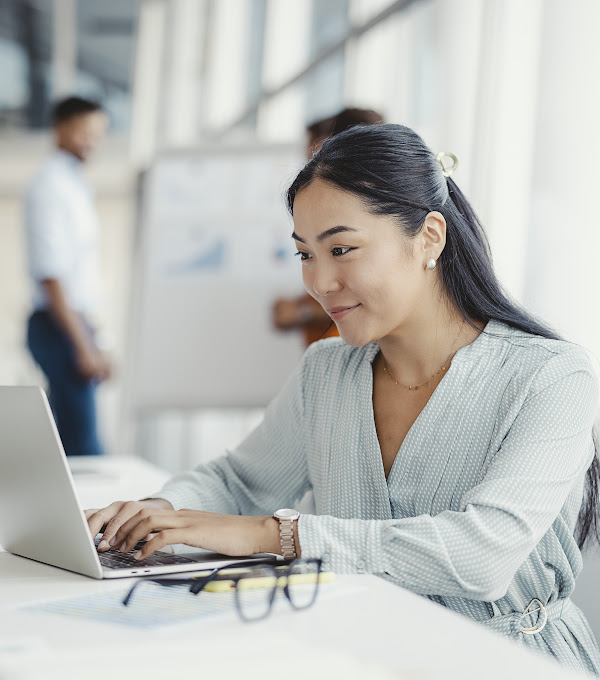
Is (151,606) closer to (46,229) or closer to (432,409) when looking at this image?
(432,409)

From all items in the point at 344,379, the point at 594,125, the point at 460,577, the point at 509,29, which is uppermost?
the point at 509,29

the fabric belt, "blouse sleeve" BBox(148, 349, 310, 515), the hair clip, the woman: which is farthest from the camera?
"blouse sleeve" BBox(148, 349, 310, 515)

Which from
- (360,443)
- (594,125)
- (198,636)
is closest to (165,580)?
(198,636)

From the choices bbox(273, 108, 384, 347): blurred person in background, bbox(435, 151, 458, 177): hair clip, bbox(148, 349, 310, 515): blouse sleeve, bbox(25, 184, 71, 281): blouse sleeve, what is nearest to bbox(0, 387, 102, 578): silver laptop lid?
bbox(148, 349, 310, 515): blouse sleeve

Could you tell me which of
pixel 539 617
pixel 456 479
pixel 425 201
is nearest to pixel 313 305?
pixel 425 201

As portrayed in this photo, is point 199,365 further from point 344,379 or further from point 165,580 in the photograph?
point 165,580

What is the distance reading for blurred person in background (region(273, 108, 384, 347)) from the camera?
7.57 ft

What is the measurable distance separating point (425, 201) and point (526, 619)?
0.66m

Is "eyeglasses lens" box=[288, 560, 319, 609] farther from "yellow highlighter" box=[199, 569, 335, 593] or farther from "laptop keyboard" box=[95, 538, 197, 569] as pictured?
"laptop keyboard" box=[95, 538, 197, 569]

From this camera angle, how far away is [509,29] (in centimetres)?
222

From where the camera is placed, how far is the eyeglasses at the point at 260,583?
0.92 meters

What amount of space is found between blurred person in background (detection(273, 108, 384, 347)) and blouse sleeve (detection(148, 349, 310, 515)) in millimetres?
703

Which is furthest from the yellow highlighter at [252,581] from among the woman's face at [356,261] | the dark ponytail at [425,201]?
the dark ponytail at [425,201]

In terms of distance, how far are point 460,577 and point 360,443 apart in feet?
1.25
